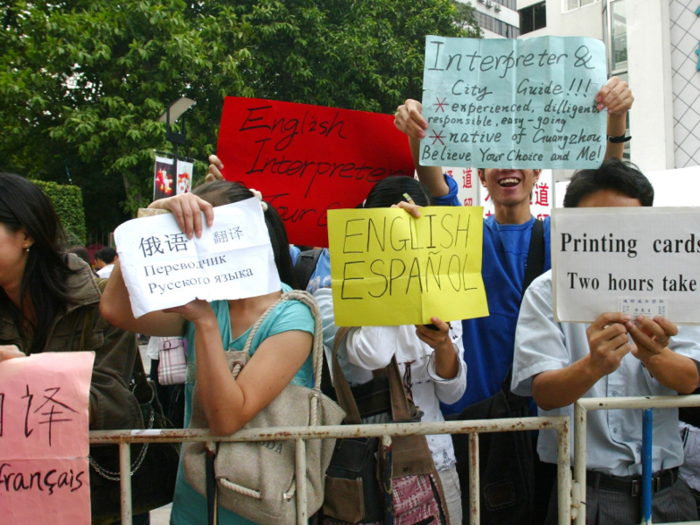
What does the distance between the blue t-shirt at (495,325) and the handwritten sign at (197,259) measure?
997 mm

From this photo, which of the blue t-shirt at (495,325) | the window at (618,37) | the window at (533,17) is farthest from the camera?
the window at (533,17)

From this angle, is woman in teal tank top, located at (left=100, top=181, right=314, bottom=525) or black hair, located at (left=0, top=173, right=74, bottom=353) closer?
woman in teal tank top, located at (left=100, top=181, right=314, bottom=525)

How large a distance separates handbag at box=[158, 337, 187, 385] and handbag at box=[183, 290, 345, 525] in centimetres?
179

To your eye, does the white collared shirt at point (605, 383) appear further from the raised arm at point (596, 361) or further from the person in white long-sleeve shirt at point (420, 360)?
the person in white long-sleeve shirt at point (420, 360)

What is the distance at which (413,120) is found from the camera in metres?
2.07

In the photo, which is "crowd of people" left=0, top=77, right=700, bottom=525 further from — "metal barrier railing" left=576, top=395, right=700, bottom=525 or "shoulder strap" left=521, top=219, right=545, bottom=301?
"shoulder strap" left=521, top=219, right=545, bottom=301

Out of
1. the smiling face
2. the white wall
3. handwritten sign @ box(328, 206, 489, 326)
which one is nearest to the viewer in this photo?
handwritten sign @ box(328, 206, 489, 326)

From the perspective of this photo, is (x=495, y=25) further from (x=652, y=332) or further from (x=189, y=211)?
(x=189, y=211)

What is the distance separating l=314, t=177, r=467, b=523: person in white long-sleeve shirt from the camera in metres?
1.81

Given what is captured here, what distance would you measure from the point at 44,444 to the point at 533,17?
109 ft

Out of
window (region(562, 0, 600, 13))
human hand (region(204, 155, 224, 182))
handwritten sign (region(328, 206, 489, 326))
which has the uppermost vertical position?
window (region(562, 0, 600, 13))

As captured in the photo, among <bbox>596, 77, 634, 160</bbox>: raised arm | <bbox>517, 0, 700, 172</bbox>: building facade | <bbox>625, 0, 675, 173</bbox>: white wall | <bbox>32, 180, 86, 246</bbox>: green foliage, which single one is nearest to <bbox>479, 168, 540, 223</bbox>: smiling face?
<bbox>596, 77, 634, 160</bbox>: raised arm

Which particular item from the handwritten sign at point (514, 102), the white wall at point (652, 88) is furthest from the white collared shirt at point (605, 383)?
the white wall at point (652, 88)

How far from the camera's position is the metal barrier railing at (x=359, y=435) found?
164 centimetres
